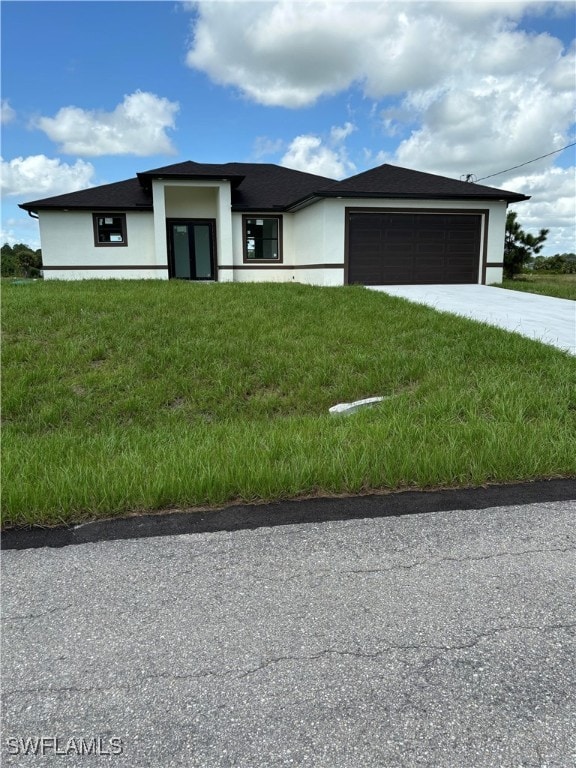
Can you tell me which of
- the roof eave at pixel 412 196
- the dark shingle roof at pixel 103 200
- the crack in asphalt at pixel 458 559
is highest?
the dark shingle roof at pixel 103 200

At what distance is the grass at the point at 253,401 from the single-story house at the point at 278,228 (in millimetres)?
6168

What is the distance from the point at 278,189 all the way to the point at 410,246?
6.93m

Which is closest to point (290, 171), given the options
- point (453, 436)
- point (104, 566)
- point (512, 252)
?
point (512, 252)

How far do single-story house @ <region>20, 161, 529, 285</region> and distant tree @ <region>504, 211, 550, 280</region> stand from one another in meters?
6.53

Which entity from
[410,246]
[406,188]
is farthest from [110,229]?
[410,246]

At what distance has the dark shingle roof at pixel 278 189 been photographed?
16125 mm

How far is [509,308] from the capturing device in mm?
11766

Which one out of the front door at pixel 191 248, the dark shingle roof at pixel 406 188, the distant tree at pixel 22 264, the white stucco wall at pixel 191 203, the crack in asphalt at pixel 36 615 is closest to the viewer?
the crack in asphalt at pixel 36 615

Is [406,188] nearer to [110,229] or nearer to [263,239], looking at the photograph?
[263,239]

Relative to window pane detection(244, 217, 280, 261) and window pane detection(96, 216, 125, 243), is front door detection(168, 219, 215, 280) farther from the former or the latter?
window pane detection(96, 216, 125, 243)

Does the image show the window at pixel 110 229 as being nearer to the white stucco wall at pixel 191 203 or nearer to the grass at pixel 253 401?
the white stucco wall at pixel 191 203

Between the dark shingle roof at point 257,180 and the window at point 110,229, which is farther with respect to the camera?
the window at point 110,229

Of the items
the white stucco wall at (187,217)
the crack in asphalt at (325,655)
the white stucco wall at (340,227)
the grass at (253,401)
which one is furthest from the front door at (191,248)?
Result: the crack in asphalt at (325,655)

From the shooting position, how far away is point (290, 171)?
2295cm
